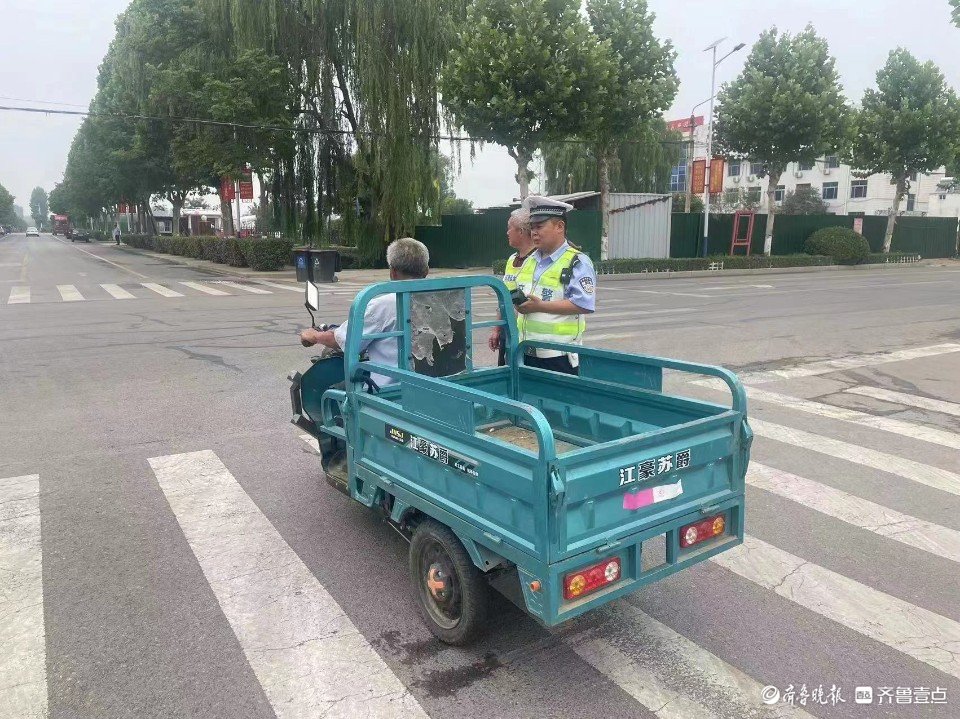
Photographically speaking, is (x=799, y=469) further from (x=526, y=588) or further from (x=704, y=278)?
(x=704, y=278)

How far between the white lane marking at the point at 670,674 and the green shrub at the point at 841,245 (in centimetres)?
3422

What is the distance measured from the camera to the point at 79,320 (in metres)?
13.4

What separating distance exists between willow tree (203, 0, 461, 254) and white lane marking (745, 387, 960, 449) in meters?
20.1

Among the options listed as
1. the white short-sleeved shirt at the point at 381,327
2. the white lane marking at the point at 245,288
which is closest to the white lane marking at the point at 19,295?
the white lane marking at the point at 245,288

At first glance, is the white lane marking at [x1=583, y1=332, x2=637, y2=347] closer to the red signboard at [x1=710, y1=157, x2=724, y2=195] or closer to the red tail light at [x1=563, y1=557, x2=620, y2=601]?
the red tail light at [x1=563, y1=557, x2=620, y2=601]

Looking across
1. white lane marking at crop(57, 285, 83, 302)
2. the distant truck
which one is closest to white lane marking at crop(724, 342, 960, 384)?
white lane marking at crop(57, 285, 83, 302)

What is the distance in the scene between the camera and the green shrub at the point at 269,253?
26938 millimetres

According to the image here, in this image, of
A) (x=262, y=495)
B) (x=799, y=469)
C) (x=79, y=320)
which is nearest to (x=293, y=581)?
(x=262, y=495)

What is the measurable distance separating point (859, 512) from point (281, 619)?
3.66 meters

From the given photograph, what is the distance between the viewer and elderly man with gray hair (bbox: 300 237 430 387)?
166 inches

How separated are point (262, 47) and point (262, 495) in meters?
23.7

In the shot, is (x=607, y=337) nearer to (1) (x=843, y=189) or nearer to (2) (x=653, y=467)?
(2) (x=653, y=467)

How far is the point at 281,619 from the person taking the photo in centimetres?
343

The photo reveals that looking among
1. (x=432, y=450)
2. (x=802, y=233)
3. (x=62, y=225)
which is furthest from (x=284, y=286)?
(x=62, y=225)
